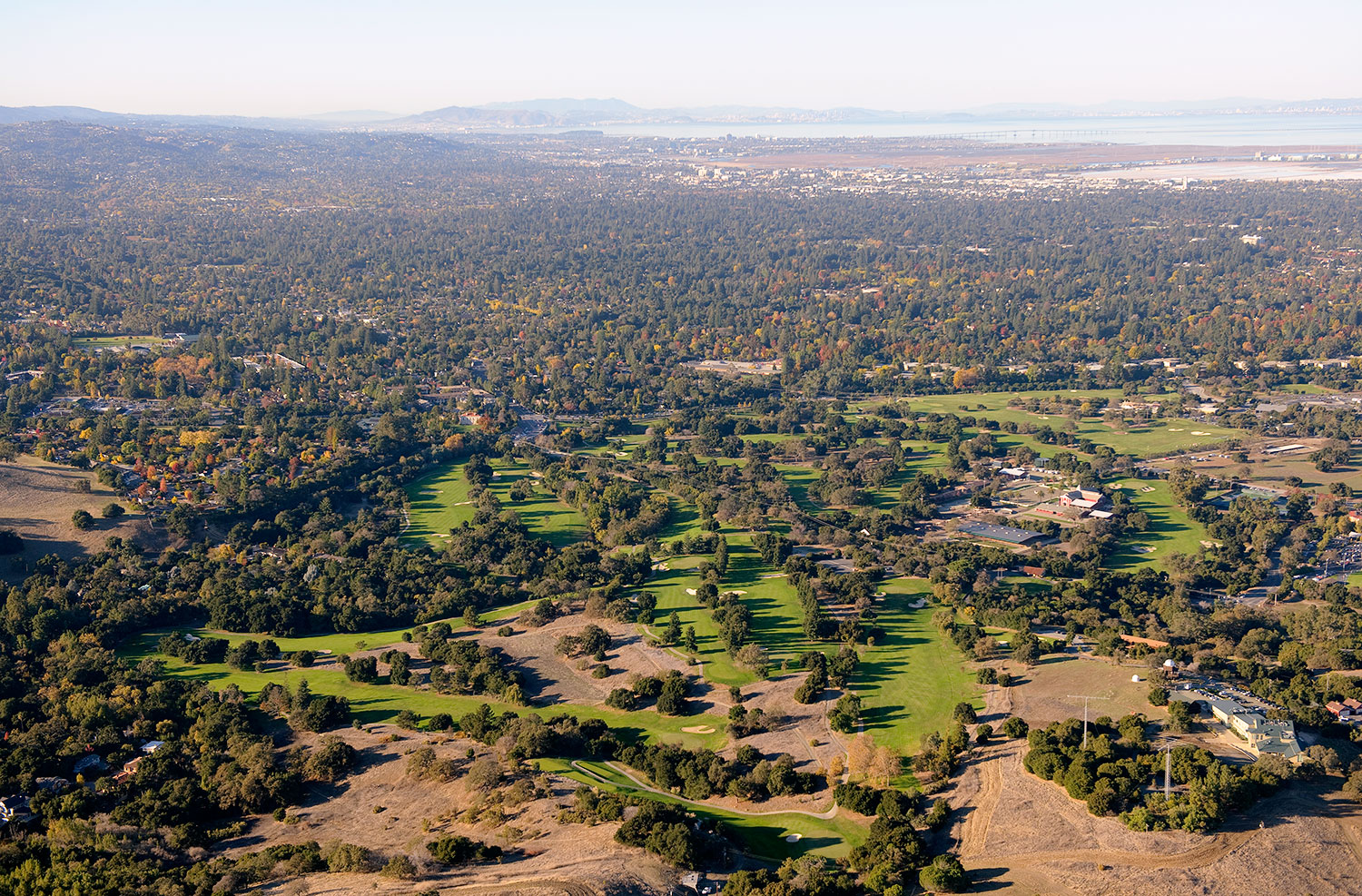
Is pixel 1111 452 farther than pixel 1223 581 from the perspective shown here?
Yes

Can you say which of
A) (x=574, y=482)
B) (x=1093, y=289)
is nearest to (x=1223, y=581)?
(x=574, y=482)

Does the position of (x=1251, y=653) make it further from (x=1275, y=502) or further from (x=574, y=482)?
(x=574, y=482)

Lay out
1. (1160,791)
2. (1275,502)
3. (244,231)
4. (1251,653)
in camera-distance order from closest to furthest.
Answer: (1160,791) < (1251,653) < (1275,502) < (244,231)

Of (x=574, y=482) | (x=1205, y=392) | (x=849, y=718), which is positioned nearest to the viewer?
(x=849, y=718)

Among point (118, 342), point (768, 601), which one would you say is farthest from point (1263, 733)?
point (118, 342)

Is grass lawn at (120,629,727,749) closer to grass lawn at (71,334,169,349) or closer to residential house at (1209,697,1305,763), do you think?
residential house at (1209,697,1305,763)

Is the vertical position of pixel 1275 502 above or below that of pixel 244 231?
below
